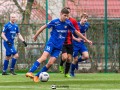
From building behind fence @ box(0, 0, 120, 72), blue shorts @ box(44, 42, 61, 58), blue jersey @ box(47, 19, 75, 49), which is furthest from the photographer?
building behind fence @ box(0, 0, 120, 72)

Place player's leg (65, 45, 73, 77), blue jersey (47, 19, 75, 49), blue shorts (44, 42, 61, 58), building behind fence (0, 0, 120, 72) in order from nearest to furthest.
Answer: blue shorts (44, 42, 61, 58), blue jersey (47, 19, 75, 49), player's leg (65, 45, 73, 77), building behind fence (0, 0, 120, 72)

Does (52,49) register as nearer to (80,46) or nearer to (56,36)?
(56,36)

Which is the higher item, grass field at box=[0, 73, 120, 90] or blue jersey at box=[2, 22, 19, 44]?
blue jersey at box=[2, 22, 19, 44]

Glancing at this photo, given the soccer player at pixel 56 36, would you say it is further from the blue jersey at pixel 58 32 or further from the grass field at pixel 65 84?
the grass field at pixel 65 84

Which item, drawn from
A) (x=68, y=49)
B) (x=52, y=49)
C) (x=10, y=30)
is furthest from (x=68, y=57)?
(x=10, y=30)

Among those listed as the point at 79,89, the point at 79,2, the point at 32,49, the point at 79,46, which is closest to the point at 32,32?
the point at 32,49

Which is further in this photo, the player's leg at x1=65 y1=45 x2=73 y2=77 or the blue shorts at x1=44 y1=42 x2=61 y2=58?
the player's leg at x1=65 y1=45 x2=73 y2=77

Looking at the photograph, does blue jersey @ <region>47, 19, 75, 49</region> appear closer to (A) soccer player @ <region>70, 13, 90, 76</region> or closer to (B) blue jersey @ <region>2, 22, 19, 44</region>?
(A) soccer player @ <region>70, 13, 90, 76</region>

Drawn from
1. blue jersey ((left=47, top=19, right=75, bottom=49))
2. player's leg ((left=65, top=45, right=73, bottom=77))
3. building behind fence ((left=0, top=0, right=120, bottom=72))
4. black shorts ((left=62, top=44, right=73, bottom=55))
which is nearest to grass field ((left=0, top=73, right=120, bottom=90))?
blue jersey ((left=47, top=19, right=75, bottom=49))

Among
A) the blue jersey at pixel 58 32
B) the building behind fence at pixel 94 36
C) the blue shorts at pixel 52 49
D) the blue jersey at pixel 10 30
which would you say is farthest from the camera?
the building behind fence at pixel 94 36

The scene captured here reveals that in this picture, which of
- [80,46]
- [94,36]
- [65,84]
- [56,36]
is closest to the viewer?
[65,84]

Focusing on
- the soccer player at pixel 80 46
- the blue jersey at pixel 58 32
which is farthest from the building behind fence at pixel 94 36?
the blue jersey at pixel 58 32

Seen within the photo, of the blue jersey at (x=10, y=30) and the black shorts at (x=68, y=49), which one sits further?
the blue jersey at (x=10, y=30)

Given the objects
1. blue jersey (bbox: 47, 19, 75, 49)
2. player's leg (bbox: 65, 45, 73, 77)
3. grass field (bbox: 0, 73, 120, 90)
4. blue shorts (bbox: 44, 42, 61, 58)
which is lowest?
grass field (bbox: 0, 73, 120, 90)
